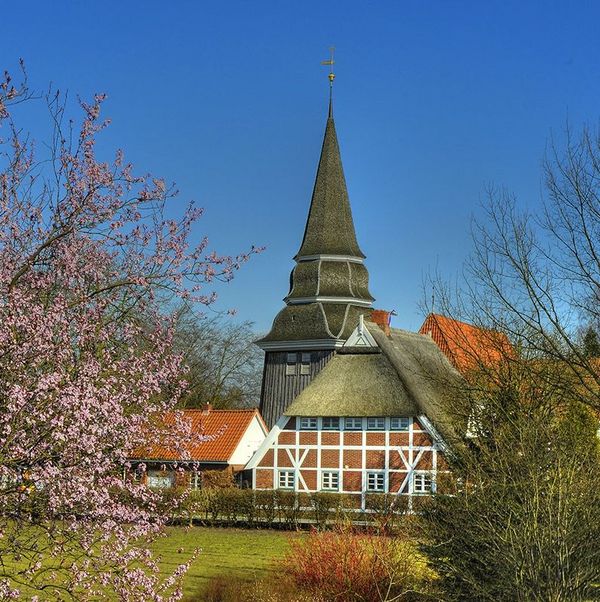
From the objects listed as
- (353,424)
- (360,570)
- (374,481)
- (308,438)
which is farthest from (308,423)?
(360,570)

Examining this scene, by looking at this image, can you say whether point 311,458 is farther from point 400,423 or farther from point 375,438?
point 400,423

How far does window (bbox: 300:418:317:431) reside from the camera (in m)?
33.8

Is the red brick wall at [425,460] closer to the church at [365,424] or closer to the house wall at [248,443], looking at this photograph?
the church at [365,424]

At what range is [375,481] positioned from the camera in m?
32.6

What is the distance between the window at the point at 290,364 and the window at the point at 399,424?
10446mm

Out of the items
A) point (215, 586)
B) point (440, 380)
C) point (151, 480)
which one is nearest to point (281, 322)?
point (151, 480)

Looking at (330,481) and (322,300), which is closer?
(330,481)

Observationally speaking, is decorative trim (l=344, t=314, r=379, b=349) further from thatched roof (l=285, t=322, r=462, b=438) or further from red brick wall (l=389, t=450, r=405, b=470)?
red brick wall (l=389, t=450, r=405, b=470)

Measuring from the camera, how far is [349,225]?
47.1 meters

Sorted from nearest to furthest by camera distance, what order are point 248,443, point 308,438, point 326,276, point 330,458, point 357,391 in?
point 330,458, point 357,391, point 308,438, point 248,443, point 326,276

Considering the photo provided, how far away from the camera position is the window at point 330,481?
33.3 meters

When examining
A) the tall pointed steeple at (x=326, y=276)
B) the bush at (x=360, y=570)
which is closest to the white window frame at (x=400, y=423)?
the tall pointed steeple at (x=326, y=276)

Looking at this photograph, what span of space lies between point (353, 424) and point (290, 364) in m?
9.79

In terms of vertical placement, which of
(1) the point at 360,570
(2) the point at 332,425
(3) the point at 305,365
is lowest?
(1) the point at 360,570
